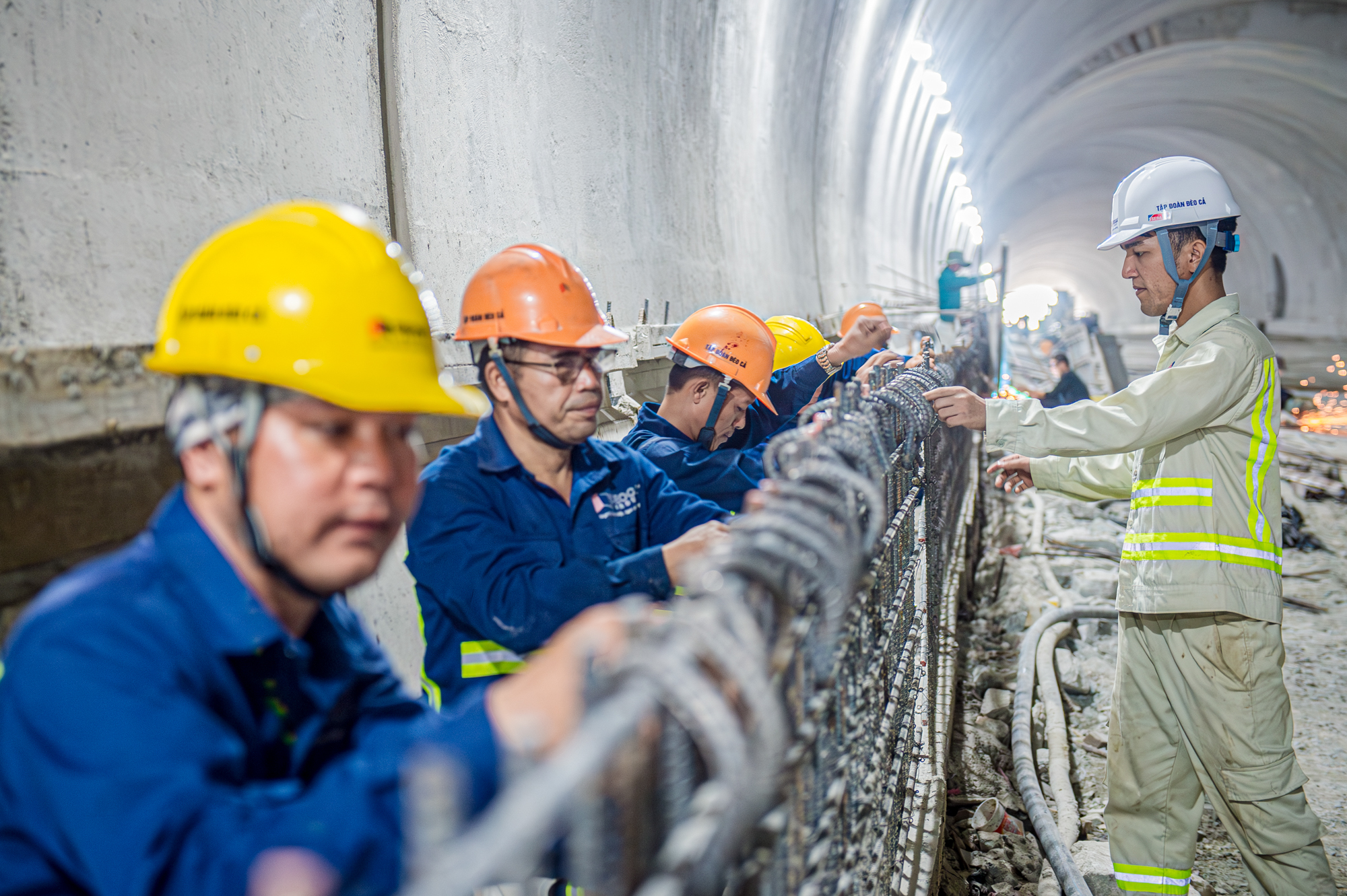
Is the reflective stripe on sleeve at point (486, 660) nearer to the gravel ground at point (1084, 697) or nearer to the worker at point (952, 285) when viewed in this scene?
the gravel ground at point (1084, 697)

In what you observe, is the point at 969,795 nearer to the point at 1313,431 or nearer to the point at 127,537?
the point at 127,537

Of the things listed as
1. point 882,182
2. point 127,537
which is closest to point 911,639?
point 127,537

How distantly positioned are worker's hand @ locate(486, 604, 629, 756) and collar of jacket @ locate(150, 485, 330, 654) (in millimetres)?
384

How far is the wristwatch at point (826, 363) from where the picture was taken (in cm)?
530

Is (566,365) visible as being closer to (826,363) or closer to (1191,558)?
(1191,558)

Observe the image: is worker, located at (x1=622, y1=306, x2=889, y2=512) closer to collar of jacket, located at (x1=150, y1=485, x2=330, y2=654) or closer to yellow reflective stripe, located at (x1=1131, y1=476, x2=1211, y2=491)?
yellow reflective stripe, located at (x1=1131, y1=476, x2=1211, y2=491)

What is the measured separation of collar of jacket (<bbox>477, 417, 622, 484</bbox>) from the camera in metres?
2.31

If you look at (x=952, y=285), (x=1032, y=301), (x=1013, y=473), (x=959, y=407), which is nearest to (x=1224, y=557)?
(x=1013, y=473)

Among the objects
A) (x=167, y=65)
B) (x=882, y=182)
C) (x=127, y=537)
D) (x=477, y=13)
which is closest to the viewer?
(x=127, y=537)

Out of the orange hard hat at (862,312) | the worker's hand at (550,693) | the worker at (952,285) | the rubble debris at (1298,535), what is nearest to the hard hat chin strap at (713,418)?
the worker's hand at (550,693)

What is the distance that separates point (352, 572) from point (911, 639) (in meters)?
2.25

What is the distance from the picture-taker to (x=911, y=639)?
2961 mm

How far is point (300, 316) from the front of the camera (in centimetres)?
129

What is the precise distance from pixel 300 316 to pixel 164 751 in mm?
649
